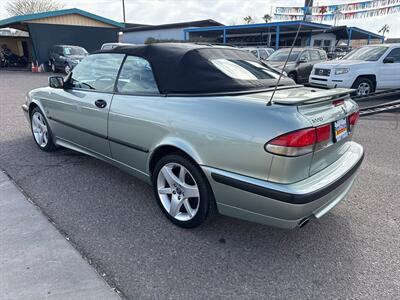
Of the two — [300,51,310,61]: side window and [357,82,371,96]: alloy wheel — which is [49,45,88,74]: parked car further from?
[357,82,371,96]: alloy wheel

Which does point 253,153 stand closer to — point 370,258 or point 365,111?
point 370,258

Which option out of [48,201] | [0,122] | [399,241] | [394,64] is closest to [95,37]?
[0,122]

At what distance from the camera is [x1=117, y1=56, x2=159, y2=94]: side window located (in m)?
2.99

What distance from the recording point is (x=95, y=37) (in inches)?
990

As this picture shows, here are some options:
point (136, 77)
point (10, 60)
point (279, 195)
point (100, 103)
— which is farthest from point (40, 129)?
point (10, 60)

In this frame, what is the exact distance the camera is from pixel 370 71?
919cm

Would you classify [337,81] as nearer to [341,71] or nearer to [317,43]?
[341,71]

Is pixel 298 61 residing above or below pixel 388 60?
below

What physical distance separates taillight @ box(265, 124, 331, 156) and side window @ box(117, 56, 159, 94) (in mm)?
1283

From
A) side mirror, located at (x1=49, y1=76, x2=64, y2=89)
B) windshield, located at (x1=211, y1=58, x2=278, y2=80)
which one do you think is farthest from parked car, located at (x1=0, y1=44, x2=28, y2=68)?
windshield, located at (x1=211, y1=58, x2=278, y2=80)

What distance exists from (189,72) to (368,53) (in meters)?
9.11

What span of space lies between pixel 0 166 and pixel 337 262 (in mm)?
4235

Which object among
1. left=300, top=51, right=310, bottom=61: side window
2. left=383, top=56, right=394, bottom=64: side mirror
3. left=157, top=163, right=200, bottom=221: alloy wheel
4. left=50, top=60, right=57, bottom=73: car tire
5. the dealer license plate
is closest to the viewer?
the dealer license plate

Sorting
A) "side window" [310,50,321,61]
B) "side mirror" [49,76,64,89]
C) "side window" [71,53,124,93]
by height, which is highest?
"side window" [71,53,124,93]
